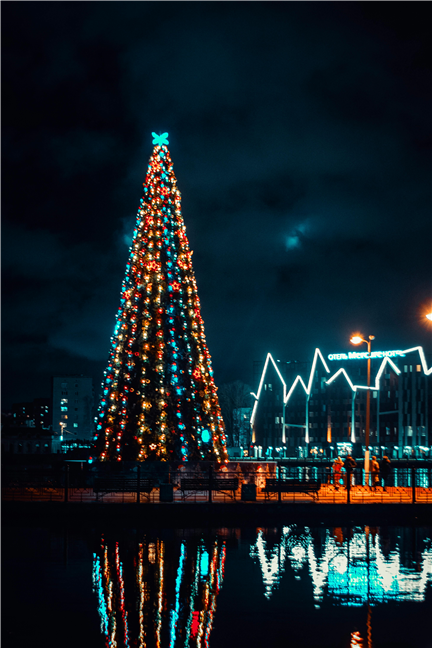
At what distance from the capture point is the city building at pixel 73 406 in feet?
541

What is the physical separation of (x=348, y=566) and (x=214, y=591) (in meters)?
3.67

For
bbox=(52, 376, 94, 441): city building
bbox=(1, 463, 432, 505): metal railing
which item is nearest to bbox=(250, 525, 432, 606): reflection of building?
bbox=(1, 463, 432, 505): metal railing

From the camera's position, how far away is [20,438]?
110500 millimetres

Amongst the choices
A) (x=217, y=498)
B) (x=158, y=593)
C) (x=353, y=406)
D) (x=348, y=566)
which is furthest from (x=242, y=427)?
(x=158, y=593)

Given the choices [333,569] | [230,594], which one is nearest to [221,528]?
[333,569]

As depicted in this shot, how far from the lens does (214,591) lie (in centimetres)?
1191

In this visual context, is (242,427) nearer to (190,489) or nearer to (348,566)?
(190,489)

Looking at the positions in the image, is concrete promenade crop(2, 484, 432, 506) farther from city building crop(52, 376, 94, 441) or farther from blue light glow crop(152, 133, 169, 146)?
city building crop(52, 376, 94, 441)

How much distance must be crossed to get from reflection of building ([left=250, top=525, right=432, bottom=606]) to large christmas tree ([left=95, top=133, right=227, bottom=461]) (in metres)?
10.9

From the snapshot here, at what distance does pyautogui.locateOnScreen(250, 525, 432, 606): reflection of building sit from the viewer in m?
11.7

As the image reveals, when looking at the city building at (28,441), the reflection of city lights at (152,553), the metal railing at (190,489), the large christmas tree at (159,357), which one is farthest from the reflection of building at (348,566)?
the city building at (28,441)

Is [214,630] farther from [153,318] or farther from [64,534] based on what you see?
[153,318]

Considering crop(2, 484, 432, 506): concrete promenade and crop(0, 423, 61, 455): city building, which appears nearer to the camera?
crop(2, 484, 432, 506): concrete promenade

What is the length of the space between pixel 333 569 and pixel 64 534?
856 cm
